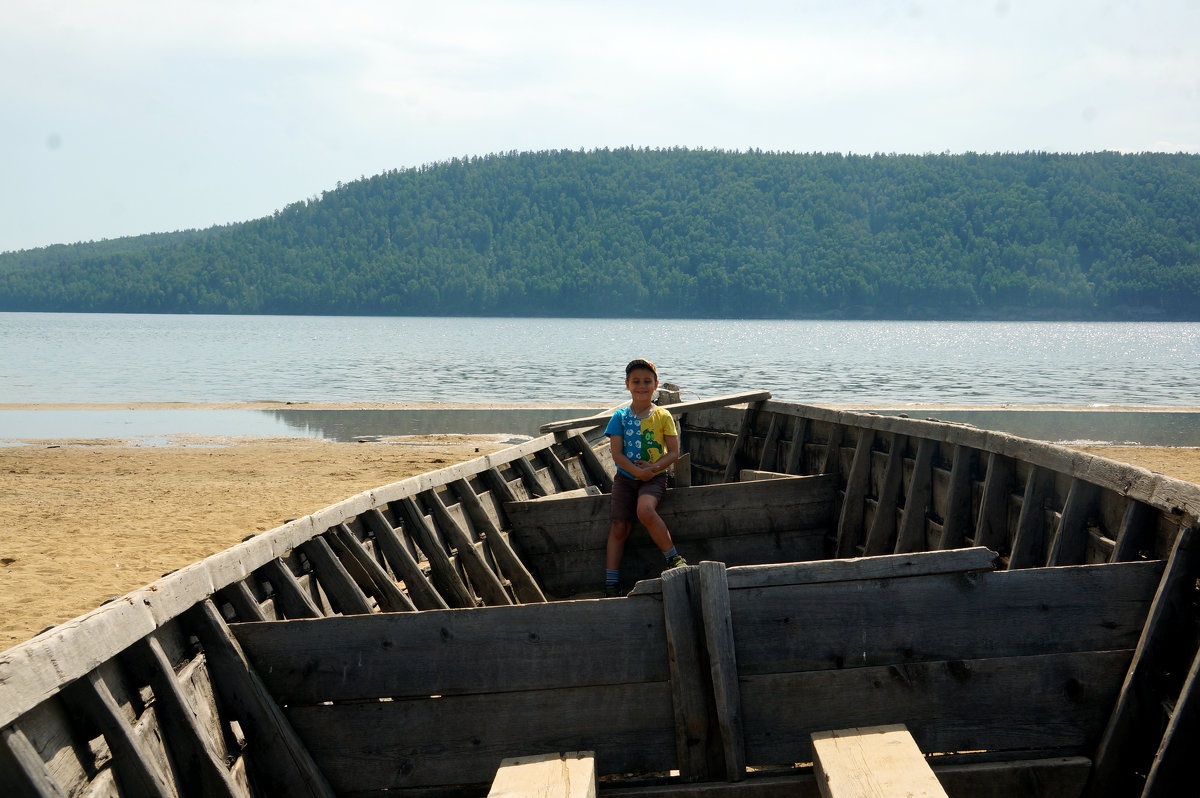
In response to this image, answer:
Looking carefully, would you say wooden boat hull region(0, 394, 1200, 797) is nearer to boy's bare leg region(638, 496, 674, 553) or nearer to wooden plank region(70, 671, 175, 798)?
wooden plank region(70, 671, 175, 798)

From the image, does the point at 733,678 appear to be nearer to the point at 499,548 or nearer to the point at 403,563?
the point at 403,563

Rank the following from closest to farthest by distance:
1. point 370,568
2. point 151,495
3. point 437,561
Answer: point 370,568
point 437,561
point 151,495

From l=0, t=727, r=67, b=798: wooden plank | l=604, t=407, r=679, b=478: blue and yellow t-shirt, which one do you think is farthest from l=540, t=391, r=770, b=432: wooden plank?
l=0, t=727, r=67, b=798: wooden plank

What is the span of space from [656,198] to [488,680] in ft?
528

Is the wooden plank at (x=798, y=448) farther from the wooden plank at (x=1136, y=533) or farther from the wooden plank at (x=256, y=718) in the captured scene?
the wooden plank at (x=256, y=718)

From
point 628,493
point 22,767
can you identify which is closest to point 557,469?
point 628,493

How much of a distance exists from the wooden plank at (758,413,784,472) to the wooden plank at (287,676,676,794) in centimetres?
556

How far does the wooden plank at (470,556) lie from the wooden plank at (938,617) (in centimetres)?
249

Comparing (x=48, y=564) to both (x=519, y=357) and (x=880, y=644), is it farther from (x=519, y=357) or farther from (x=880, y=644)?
(x=519, y=357)

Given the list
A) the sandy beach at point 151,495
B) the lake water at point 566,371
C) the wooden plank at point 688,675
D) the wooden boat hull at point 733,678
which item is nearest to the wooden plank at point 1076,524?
the wooden boat hull at point 733,678

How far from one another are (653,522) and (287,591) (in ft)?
9.03

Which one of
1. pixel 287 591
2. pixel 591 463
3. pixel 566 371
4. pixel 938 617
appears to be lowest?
pixel 566 371

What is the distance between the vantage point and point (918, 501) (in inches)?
234

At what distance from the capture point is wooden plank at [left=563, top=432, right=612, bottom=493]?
859cm
